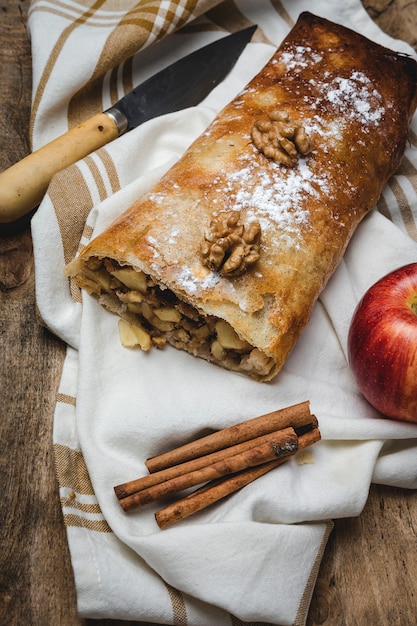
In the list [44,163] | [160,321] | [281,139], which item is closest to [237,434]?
[160,321]

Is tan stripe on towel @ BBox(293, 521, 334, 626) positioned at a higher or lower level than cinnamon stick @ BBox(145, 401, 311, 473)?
lower

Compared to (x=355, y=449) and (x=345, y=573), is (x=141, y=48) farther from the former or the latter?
(x=345, y=573)

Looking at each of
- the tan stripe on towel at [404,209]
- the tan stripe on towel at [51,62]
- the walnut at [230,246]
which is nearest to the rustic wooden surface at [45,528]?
the tan stripe on towel at [51,62]

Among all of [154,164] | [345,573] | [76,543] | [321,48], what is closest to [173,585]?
[76,543]

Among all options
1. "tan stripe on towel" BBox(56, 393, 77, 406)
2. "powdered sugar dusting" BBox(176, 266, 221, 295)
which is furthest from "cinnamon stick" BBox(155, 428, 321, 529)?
"powdered sugar dusting" BBox(176, 266, 221, 295)

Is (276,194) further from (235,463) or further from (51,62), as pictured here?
(51,62)

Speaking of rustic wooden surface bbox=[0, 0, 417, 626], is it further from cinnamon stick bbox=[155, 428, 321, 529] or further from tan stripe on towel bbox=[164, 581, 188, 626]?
cinnamon stick bbox=[155, 428, 321, 529]
